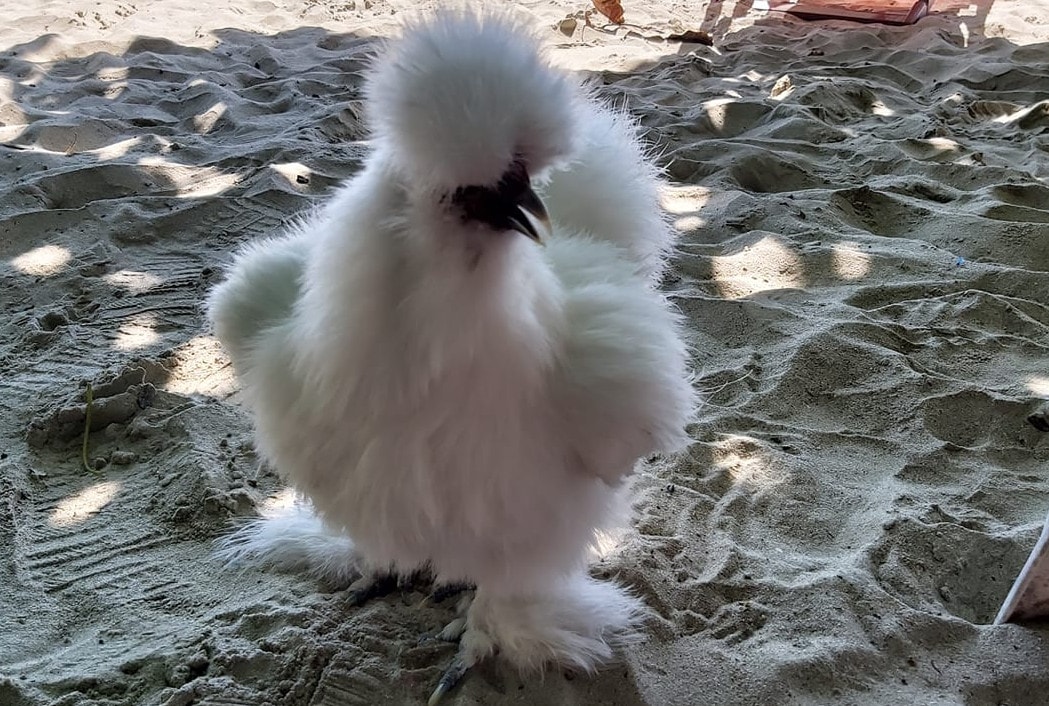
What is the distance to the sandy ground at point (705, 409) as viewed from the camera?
63.5 inches

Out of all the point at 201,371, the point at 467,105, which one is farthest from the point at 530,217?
Answer: the point at 201,371

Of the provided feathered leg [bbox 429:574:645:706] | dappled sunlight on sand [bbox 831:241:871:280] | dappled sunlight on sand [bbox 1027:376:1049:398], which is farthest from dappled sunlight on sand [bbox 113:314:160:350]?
dappled sunlight on sand [bbox 1027:376:1049:398]

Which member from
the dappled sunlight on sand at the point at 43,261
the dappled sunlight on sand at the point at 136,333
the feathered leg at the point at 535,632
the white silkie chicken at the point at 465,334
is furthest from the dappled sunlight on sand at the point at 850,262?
the dappled sunlight on sand at the point at 43,261

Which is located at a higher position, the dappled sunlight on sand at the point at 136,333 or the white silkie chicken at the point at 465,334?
the white silkie chicken at the point at 465,334

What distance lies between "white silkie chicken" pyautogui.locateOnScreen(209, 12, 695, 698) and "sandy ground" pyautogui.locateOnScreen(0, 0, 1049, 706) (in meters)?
0.44

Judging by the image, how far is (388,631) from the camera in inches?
66.3

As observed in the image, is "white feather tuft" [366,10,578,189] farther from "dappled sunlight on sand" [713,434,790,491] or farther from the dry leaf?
the dry leaf

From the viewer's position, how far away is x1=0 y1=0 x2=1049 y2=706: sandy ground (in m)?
1.61

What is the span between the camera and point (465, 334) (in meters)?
1.08

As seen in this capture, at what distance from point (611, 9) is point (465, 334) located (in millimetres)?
5231

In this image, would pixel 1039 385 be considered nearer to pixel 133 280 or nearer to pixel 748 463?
pixel 748 463

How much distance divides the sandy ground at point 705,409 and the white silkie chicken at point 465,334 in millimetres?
436

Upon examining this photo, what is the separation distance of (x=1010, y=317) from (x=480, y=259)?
2.23 m

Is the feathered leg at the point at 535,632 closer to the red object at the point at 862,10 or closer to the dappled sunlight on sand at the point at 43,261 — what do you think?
the dappled sunlight on sand at the point at 43,261
